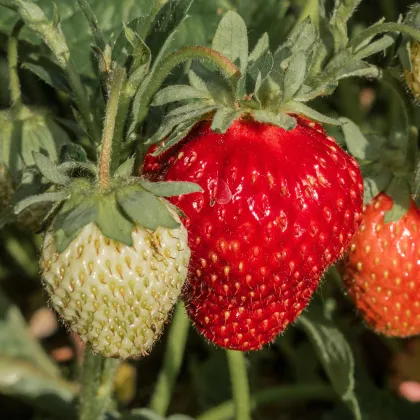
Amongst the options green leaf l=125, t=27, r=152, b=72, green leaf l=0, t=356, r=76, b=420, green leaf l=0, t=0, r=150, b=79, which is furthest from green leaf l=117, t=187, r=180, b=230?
green leaf l=0, t=356, r=76, b=420

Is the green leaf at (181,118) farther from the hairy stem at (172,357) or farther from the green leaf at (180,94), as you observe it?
the hairy stem at (172,357)

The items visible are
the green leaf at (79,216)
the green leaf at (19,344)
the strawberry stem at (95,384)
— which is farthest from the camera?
the green leaf at (19,344)

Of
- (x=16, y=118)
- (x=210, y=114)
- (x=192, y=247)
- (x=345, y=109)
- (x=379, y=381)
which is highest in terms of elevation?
(x=210, y=114)

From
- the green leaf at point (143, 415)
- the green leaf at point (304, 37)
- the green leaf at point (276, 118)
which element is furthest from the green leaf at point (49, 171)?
the green leaf at point (143, 415)

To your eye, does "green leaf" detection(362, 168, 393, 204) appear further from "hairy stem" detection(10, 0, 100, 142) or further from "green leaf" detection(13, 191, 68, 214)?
"green leaf" detection(13, 191, 68, 214)

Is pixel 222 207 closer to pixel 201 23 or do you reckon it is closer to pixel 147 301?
pixel 147 301

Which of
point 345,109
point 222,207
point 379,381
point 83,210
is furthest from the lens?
point 379,381

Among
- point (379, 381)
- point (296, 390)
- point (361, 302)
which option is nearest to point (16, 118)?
point (361, 302)
